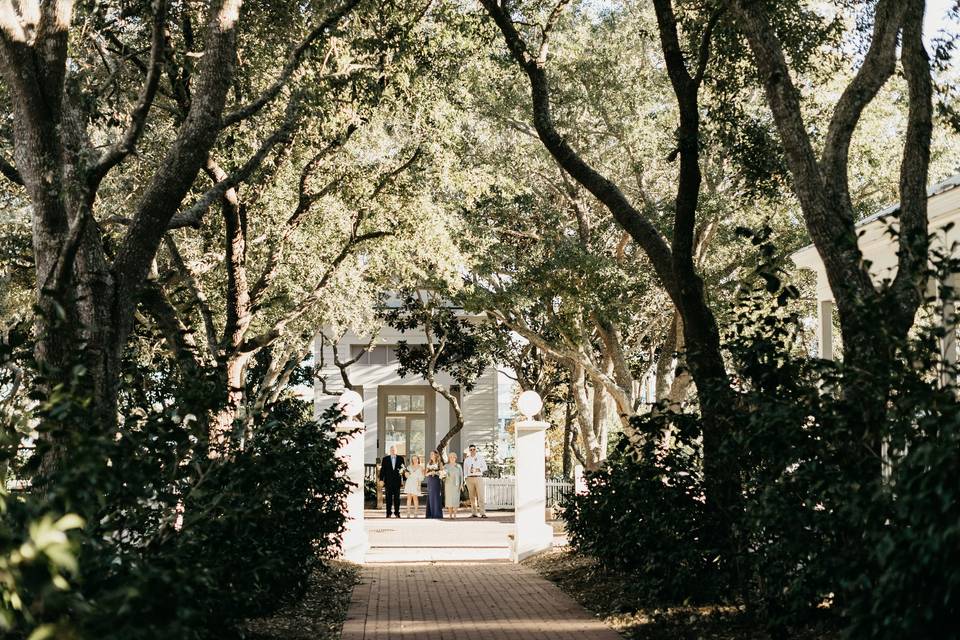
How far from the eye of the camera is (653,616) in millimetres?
10094

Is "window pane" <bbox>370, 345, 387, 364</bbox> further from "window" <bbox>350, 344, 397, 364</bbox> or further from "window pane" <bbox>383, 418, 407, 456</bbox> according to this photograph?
"window pane" <bbox>383, 418, 407, 456</bbox>

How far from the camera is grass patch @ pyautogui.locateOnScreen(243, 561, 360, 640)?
998 cm

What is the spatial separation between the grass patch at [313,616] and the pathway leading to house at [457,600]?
0.17 m

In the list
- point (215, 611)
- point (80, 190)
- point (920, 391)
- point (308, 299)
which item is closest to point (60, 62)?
point (80, 190)

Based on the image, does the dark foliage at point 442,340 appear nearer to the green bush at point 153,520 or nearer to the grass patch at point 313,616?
the grass patch at point 313,616

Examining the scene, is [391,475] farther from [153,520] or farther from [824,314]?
[153,520]

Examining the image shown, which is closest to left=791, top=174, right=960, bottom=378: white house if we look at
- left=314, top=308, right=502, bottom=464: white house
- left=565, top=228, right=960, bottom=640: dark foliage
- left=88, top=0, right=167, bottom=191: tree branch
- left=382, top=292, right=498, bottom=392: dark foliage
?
left=565, top=228, right=960, bottom=640: dark foliage

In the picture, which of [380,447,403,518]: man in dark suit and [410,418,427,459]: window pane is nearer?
[380,447,403,518]: man in dark suit

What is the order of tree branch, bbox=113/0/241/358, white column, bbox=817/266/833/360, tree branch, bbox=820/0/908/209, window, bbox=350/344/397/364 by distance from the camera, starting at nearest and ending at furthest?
tree branch, bbox=113/0/241/358 < tree branch, bbox=820/0/908/209 < white column, bbox=817/266/833/360 < window, bbox=350/344/397/364

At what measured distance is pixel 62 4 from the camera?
8164 mm

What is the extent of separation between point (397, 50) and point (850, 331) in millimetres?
8716

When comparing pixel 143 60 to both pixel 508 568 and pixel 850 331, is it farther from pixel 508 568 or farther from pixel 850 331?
pixel 850 331

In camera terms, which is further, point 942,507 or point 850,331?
point 850,331

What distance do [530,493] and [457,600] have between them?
551cm
